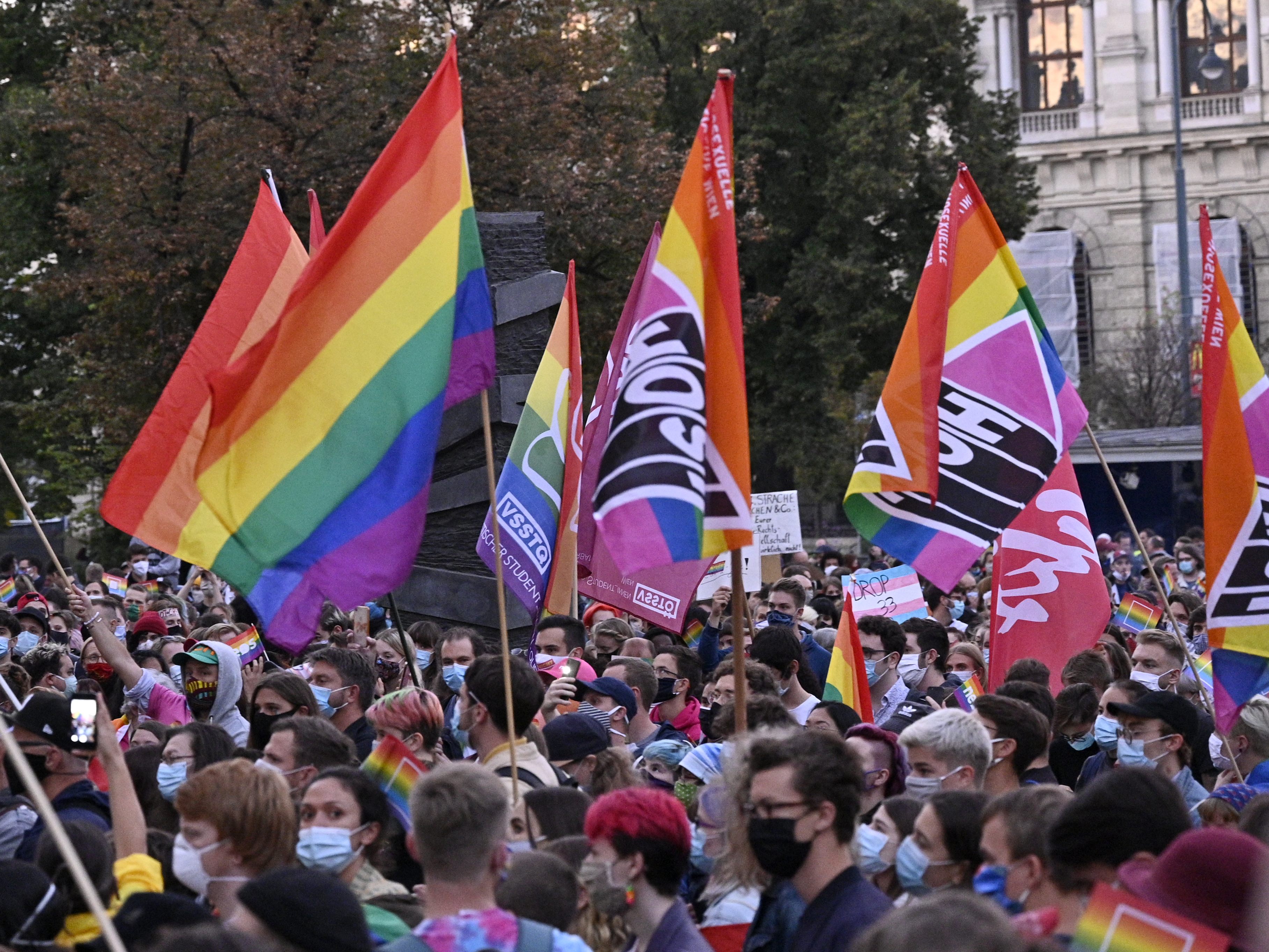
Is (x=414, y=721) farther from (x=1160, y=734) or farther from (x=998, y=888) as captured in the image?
(x=1160, y=734)

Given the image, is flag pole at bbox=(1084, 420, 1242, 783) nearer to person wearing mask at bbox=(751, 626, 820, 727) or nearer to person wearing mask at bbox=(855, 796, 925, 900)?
person wearing mask at bbox=(751, 626, 820, 727)

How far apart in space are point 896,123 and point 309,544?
2778 cm

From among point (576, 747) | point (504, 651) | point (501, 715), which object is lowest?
point (576, 747)

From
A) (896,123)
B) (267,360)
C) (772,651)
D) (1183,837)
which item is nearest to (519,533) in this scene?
(772,651)

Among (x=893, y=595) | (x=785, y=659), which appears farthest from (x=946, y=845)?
(x=893, y=595)

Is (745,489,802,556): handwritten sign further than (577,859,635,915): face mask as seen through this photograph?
Yes

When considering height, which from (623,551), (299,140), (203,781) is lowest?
(203,781)

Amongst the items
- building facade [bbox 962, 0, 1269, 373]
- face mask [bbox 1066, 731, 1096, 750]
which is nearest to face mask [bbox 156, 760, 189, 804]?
face mask [bbox 1066, 731, 1096, 750]

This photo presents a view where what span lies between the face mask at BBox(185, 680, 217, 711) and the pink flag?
80.5 inches

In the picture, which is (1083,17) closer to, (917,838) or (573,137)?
(573,137)

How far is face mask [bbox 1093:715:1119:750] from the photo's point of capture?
674 centimetres

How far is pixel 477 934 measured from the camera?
3.68m

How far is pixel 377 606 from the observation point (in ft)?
42.4

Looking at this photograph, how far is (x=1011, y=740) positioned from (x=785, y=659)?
79.8 inches
